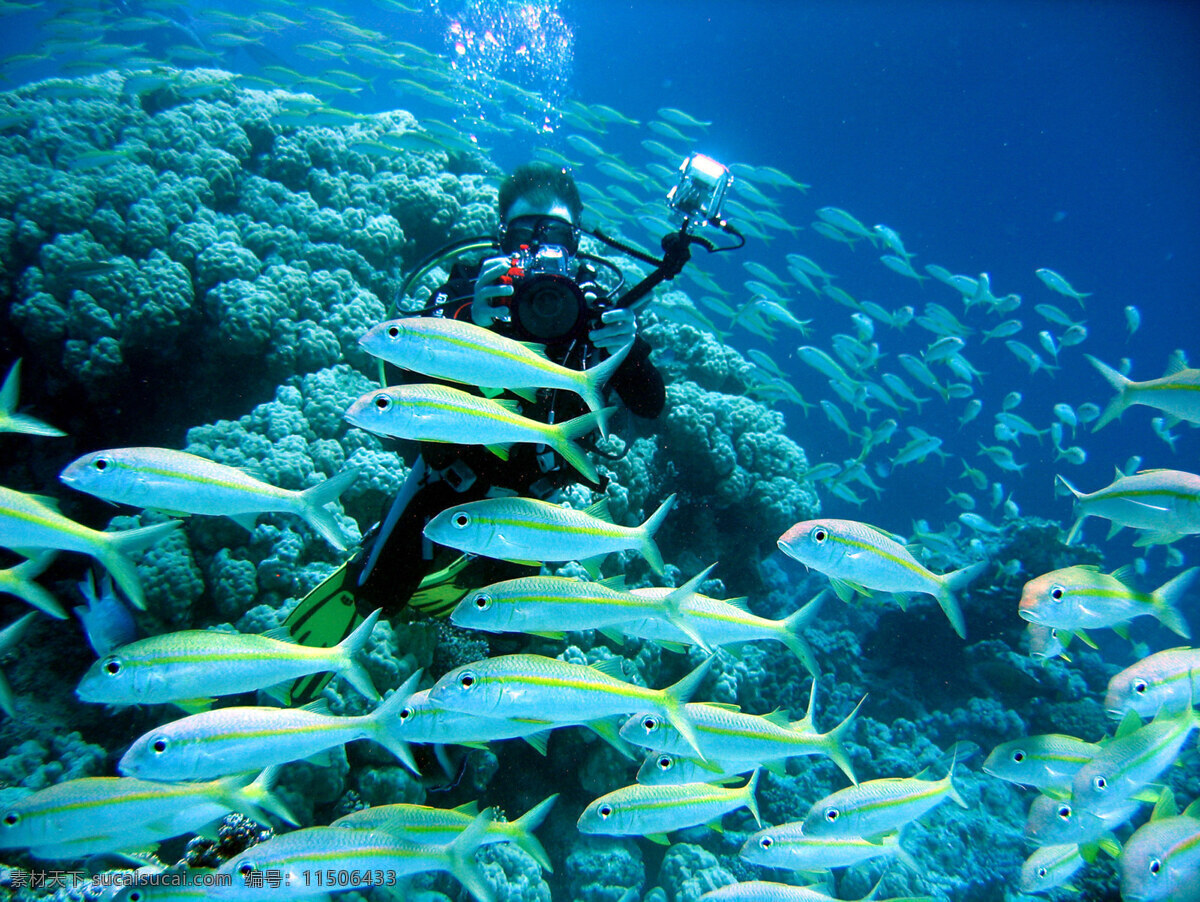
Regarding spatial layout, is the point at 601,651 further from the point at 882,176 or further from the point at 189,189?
the point at 882,176

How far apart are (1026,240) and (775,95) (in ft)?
85.3

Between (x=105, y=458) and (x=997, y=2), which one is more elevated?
(x=997, y=2)

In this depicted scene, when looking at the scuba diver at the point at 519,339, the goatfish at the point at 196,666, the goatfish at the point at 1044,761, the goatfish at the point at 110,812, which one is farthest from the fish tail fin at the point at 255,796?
the goatfish at the point at 1044,761

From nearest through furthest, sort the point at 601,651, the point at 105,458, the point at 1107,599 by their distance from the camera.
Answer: the point at 105,458 < the point at 1107,599 < the point at 601,651

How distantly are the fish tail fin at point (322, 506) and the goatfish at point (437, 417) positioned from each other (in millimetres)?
347

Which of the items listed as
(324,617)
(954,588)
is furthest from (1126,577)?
(324,617)

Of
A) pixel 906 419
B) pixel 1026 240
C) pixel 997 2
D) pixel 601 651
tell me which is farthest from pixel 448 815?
pixel 1026 240

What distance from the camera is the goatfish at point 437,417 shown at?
1776 millimetres

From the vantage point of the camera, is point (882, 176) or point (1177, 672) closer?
point (1177, 672)

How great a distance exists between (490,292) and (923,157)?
177 ft

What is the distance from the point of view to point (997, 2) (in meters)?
33.4

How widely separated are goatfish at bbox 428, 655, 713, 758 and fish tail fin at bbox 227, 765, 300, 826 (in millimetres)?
841

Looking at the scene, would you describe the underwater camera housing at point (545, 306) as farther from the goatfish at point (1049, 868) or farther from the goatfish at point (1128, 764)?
the goatfish at point (1049, 868)

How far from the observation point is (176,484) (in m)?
1.84
